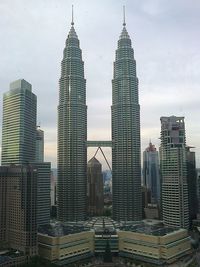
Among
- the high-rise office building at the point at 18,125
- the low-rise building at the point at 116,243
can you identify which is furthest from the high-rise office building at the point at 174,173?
the high-rise office building at the point at 18,125

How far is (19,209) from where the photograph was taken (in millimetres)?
140875

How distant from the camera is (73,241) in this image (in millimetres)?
147500

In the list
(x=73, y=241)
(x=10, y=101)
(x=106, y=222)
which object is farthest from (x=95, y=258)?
(x=10, y=101)

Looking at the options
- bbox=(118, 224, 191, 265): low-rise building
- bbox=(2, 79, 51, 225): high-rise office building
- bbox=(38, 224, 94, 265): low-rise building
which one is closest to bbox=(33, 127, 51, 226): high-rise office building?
bbox=(2, 79, 51, 225): high-rise office building

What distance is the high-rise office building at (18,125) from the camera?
600 feet

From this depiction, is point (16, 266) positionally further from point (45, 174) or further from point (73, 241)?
point (45, 174)

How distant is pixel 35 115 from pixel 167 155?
73.3 m

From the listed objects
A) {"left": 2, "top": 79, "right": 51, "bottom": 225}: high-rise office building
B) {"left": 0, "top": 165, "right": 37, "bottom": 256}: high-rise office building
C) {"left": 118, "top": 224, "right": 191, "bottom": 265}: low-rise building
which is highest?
{"left": 2, "top": 79, "right": 51, "bottom": 225}: high-rise office building

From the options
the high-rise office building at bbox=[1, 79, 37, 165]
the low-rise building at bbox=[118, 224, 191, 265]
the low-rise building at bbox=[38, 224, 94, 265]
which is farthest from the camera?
the high-rise office building at bbox=[1, 79, 37, 165]

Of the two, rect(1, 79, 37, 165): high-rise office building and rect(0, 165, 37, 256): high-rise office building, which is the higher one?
rect(1, 79, 37, 165): high-rise office building

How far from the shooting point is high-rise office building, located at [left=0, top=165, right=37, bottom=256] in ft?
449

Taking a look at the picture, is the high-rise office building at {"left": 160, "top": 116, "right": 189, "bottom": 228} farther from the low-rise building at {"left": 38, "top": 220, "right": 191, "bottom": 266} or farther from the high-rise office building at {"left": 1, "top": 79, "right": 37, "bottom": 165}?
the high-rise office building at {"left": 1, "top": 79, "right": 37, "bottom": 165}

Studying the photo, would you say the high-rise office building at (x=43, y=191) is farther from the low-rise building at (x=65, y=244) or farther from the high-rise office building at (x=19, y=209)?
the high-rise office building at (x=19, y=209)

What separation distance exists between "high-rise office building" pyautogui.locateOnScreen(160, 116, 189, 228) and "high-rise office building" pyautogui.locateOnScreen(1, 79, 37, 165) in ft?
230
